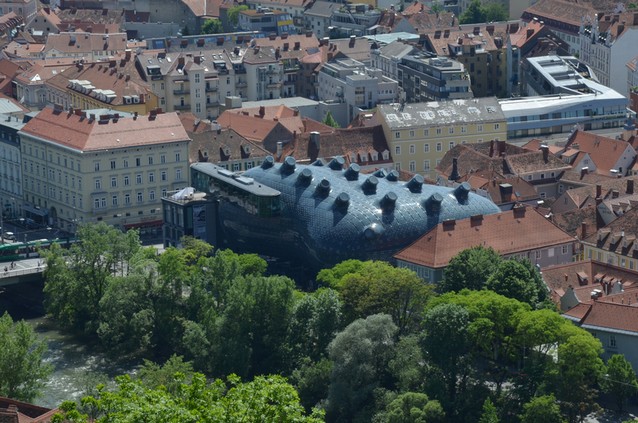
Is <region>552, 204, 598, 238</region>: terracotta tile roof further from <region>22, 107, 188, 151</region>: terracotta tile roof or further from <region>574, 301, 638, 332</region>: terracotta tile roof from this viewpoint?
<region>22, 107, 188, 151</region>: terracotta tile roof

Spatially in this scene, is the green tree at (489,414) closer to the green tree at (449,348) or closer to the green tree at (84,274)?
the green tree at (449,348)

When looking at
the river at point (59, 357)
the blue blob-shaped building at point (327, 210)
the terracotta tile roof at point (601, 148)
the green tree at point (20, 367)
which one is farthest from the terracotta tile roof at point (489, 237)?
the green tree at point (20, 367)

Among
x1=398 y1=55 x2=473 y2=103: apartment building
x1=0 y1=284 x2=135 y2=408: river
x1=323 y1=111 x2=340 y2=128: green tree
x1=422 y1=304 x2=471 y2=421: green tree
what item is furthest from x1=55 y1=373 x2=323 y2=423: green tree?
x1=398 y1=55 x2=473 y2=103: apartment building

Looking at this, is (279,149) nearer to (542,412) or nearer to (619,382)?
(619,382)

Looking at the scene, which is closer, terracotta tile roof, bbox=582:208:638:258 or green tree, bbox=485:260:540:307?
green tree, bbox=485:260:540:307

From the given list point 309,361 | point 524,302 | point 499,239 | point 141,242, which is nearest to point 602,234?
point 499,239
